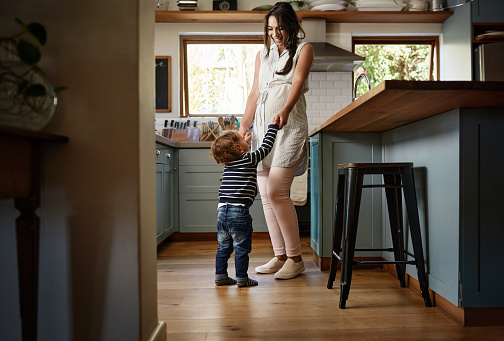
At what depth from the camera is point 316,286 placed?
7.20ft

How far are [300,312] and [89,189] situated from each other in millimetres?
1053

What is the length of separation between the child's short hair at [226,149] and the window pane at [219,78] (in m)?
2.42

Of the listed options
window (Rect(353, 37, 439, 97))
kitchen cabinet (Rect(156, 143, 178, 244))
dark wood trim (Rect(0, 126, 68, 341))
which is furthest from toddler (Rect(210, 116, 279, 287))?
window (Rect(353, 37, 439, 97))

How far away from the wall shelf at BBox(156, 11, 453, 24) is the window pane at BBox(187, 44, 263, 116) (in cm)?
31

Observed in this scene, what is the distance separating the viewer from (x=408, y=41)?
15.0 ft

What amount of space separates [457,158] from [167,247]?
8.21 ft

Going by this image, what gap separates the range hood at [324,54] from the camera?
12.9ft

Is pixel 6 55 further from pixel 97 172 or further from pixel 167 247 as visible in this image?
pixel 167 247

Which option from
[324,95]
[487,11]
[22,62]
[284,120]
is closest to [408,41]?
[487,11]

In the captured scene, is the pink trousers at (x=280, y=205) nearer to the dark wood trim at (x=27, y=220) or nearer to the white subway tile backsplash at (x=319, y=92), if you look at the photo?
the dark wood trim at (x=27, y=220)

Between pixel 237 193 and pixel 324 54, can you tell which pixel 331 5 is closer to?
pixel 324 54

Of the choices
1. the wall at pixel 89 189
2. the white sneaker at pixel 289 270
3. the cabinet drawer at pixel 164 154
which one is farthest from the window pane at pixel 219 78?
A: the wall at pixel 89 189

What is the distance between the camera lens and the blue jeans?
2.18 m

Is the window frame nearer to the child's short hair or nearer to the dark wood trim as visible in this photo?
the child's short hair
